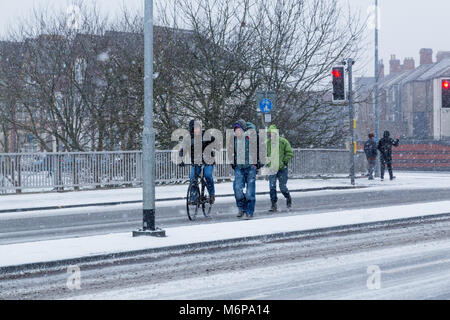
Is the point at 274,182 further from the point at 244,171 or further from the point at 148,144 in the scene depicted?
the point at 148,144

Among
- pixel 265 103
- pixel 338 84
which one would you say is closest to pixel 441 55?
pixel 338 84

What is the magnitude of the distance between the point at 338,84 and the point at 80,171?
324 inches

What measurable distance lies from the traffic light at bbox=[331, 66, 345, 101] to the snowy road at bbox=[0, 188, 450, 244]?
3012 millimetres

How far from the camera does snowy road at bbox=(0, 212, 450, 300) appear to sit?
22.0ft

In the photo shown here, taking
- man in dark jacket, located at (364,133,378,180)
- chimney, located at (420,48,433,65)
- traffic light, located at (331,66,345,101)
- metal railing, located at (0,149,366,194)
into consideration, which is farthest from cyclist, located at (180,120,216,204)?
chimney, located at (420,48,433,65)

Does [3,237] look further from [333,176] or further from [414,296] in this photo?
[333,176]

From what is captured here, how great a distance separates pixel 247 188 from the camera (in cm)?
1373

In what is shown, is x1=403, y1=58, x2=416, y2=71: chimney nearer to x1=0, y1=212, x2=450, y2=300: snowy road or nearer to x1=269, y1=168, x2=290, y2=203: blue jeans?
x1=269, y1=168, x2=290, y2=203: blue jeans

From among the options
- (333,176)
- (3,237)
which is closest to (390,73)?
(333,176)

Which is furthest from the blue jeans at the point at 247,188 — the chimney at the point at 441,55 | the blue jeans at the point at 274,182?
the chimney at the point at 441,55

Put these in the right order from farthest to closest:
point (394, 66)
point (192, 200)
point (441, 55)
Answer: point (394, 66)
point (441, 55)
point (192, 200)

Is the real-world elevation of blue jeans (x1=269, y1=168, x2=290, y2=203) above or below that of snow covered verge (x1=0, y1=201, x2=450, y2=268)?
above

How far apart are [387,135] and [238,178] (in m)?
13.9

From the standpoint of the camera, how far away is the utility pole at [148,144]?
10461mm
